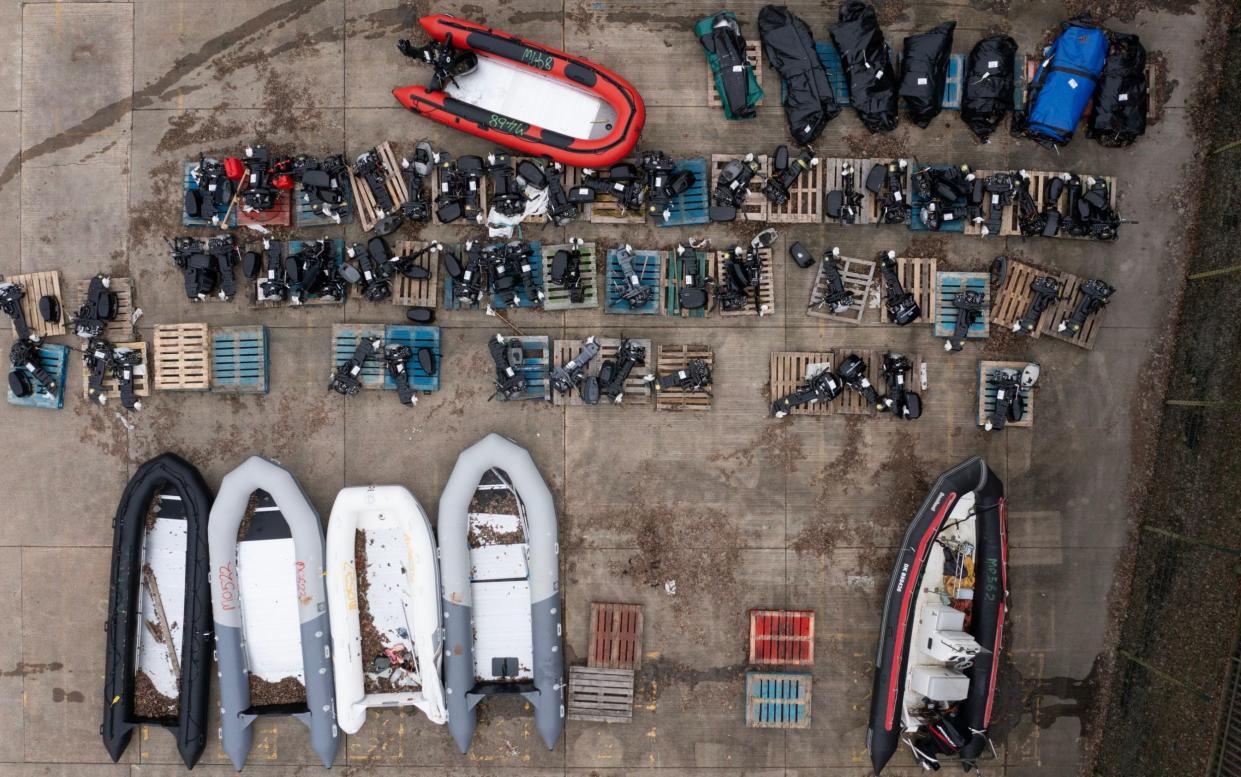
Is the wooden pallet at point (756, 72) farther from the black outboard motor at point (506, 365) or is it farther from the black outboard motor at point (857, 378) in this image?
the black outboard motor at point (506, 365)

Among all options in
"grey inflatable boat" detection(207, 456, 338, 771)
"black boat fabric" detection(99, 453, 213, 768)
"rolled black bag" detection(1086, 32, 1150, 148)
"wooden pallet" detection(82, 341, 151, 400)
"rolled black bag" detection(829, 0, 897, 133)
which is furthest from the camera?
"wooden pallet" detection(82, 341, 151, 400)

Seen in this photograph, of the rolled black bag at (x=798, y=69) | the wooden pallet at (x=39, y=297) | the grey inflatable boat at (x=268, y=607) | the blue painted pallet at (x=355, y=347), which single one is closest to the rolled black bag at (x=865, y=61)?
the rolled black bag at (x=798, y=69)

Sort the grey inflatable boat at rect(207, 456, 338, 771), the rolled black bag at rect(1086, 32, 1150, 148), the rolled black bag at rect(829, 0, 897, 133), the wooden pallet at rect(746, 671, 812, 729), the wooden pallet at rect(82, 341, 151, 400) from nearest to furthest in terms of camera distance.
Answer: the grey inflatable boat at rect(207, 456, 338, 771)
the rolled black bag at rect(829, 0, 897, 133)
the rolled black bag at rect(1086, 32, 1150, 148)
the wooden pallet at rect(82, 341, 151, 400)
the wooden pallet at rect(746, 671, 812, 729)

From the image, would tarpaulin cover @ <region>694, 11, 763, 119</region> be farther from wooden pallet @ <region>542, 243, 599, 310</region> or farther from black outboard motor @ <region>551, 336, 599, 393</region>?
black outboard motor @ <region>551, 336, 599, 393</region>

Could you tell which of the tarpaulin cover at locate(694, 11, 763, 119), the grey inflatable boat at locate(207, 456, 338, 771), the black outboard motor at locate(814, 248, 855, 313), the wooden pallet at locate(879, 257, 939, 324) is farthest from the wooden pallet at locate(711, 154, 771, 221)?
Result: the grey inflatable boat at locate(207, 456, 338, 771)

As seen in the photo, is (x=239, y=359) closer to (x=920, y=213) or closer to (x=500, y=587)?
(x=500, y=587)

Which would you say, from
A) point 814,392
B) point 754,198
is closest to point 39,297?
point 754,198

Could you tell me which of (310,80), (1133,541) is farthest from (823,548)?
(310,80)
